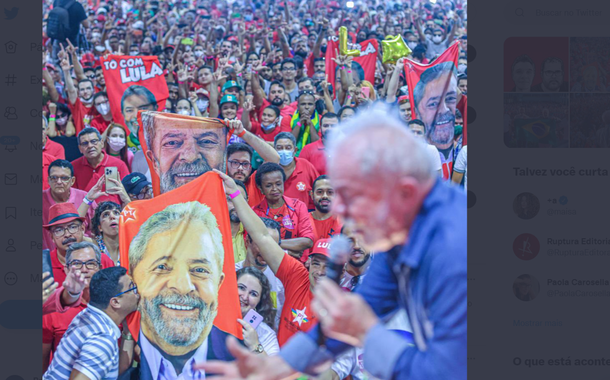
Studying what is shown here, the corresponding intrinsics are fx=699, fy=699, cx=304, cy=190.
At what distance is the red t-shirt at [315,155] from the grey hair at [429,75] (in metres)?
0.88

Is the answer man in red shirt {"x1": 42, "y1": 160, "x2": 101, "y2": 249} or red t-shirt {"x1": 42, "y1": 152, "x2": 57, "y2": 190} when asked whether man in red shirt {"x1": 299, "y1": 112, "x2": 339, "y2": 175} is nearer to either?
man in red shirt {"x1": 42, "y1": 160, "x2": 101, "y2": 249}

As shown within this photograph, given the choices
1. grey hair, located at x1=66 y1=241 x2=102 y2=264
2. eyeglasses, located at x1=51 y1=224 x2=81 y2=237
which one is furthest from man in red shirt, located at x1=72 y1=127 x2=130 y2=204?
grey hair, located at x1=66 y1=241 x2=102 y2=264

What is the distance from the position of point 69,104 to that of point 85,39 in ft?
14.1

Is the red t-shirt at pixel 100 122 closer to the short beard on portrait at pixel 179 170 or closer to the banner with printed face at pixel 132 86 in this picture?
the banner with printed face at pixel 132 86

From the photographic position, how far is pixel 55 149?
5707 millimetres

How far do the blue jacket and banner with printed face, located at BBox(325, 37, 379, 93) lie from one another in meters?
6.06

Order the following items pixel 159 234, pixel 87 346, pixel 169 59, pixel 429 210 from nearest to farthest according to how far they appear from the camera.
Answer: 1. pixel 429 210
2. pixel 87 346
3. pixel 159 234
4. pixel 169 59

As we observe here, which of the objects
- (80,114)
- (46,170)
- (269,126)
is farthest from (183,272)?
(80,114)

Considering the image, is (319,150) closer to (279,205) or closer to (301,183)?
(301,183)

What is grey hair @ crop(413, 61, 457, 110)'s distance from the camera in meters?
4.20

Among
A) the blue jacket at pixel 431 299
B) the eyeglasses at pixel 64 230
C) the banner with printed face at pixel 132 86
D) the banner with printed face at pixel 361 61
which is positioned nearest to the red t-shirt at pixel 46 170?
the eyeglasses at pixel 64 230

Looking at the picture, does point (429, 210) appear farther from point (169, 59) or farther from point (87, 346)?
point (169, 59)
